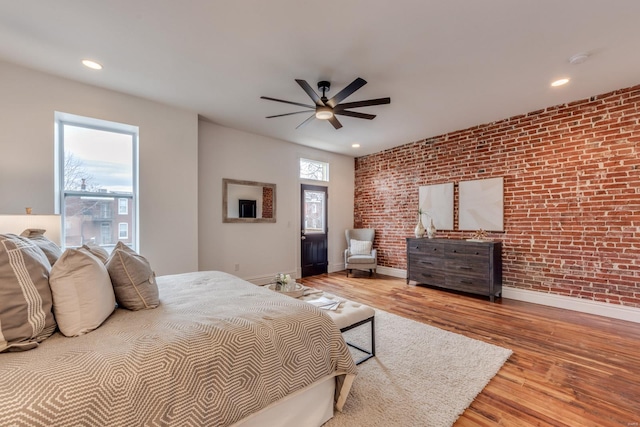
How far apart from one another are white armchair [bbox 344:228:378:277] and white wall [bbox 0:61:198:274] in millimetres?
3067

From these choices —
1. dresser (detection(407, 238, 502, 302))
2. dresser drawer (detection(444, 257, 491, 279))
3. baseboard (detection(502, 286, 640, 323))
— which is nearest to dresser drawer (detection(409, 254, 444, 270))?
dresser (detection(407, 238, 502, 302))

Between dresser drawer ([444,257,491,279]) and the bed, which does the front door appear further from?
the bed

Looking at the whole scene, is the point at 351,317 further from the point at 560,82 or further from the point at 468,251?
the point at 560,82

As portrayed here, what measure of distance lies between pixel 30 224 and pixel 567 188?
5.87 m

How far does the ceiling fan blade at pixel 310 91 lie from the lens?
2.57 metres

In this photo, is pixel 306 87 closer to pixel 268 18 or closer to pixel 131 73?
pixel 268 18

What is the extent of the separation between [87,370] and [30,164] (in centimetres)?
305

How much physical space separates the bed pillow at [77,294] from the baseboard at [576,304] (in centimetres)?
500

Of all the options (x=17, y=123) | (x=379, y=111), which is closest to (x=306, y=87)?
(x=379, y=111)

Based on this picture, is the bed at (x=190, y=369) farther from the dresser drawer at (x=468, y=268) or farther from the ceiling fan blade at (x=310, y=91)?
the dresser drawer at (x=468, y=268)

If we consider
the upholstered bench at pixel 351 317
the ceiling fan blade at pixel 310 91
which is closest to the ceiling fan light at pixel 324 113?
the ceiling fan blade at pixel 310 91

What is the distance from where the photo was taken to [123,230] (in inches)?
137

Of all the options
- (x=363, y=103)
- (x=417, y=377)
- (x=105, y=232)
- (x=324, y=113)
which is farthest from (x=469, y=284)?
(x=105, y=232)

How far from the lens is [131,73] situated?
9.41ft
